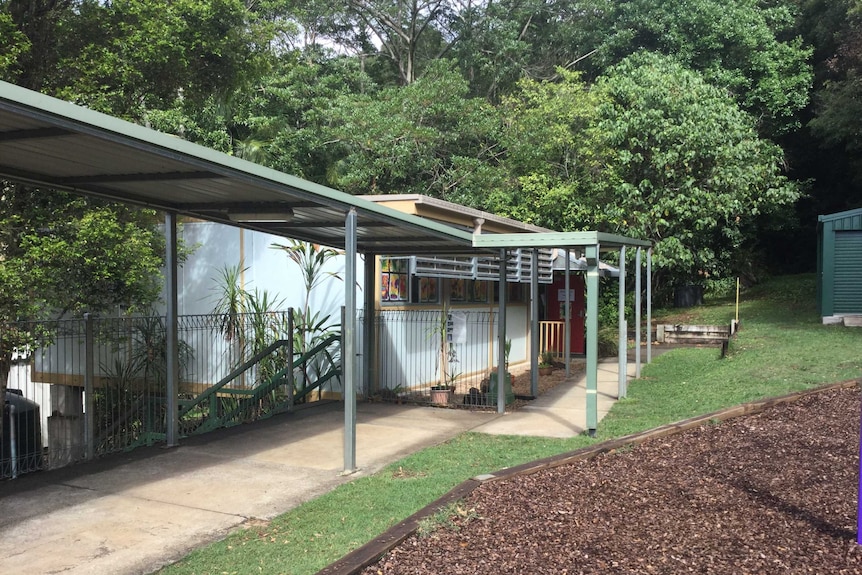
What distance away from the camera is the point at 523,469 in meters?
6.18

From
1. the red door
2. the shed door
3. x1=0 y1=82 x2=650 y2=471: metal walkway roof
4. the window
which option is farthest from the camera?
the red door

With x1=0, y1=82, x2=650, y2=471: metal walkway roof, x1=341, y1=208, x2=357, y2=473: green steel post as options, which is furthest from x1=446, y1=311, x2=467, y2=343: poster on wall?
x1=341, y1=208, x2=357, y2=473: green steel post

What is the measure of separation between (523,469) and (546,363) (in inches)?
400

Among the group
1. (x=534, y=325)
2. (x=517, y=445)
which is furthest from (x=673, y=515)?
(x=534, y=325)

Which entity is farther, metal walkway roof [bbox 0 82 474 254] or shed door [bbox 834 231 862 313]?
shed door [bbox 834 231 862 313]

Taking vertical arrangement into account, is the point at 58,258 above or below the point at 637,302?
above

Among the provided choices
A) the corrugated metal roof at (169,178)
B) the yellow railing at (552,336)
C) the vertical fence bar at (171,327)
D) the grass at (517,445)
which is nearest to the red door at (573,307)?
the yellow railing at (552,336)

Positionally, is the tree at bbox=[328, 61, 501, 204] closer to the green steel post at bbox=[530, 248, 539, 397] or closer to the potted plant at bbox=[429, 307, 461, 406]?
the potted plant at bbox=[429, 307, 461, 406]

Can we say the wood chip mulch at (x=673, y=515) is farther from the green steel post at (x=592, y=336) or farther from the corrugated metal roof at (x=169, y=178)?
the corrugated metal roof at (x=169, y=178)

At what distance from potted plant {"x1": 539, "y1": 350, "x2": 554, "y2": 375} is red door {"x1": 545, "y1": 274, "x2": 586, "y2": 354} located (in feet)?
7.64

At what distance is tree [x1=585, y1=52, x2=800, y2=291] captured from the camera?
17.4 metres

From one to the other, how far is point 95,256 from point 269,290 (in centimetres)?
325

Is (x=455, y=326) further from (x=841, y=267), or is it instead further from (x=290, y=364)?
Result: (x=841, y=267)

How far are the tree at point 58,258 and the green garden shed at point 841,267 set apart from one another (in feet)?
49.1
